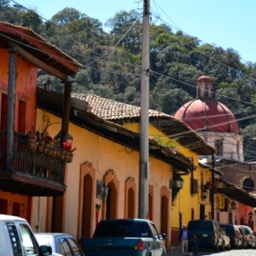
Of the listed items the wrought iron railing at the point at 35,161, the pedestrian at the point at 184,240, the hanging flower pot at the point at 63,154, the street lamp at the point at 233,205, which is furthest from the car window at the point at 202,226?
the street lamp at the point at 233,205

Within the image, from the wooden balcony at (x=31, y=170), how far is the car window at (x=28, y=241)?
5540 mm

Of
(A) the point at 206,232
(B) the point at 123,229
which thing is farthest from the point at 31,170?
(A) the point at 206,232

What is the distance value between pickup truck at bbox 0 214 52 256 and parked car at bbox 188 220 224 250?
92.6 ft

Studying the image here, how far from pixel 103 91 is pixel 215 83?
55.0ft

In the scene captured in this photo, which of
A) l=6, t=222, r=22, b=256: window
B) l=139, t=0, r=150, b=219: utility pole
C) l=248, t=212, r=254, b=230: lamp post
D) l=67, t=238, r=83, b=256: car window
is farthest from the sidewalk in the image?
l=248, t=212, r=254, b=230: lamp post

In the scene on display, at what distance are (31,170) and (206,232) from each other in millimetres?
22413

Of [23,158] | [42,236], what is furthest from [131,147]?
[42,236]

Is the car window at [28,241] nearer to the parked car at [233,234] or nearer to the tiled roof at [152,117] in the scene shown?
the tiled roof at [152,117]

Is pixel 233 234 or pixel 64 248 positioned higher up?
pixel 233 234

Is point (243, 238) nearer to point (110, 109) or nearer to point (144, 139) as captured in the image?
point (110, 109)

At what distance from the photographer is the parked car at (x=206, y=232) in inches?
1563

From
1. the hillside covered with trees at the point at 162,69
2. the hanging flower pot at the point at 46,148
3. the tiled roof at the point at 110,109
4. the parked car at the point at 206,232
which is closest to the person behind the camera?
Result: the hanging flower pot at the point at 46,148

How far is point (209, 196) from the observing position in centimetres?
5291

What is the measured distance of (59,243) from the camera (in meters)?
14.5
